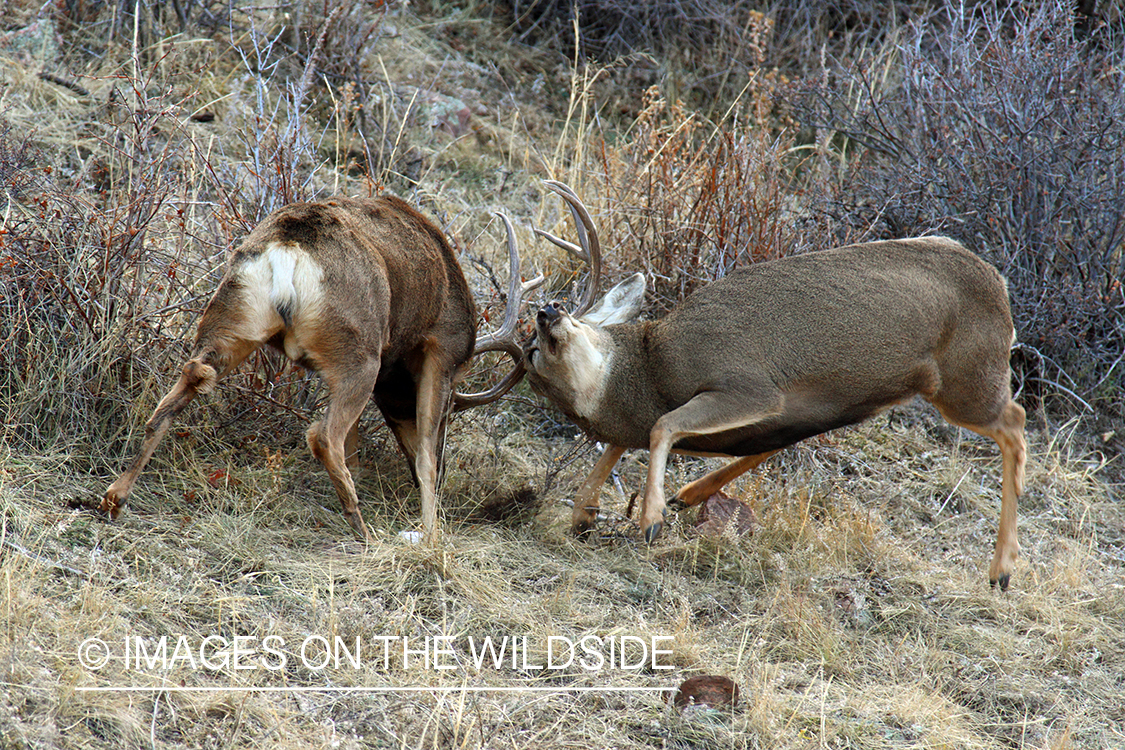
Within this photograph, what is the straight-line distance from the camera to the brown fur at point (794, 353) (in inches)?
198

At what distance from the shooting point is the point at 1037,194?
7551 mm

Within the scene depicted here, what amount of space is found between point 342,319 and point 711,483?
2302 millimetres

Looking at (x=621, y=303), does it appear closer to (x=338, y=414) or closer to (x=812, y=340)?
(x=812, y=340)

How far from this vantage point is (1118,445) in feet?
24.0

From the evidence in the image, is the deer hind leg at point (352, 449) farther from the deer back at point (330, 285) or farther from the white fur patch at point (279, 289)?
the white fur patch at point (279, 289)

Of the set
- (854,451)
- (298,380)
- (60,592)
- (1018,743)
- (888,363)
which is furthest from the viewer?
(854,451)

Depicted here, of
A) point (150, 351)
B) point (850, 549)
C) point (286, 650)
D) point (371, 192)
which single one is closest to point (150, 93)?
point (371, 192)

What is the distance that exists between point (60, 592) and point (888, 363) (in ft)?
12.1

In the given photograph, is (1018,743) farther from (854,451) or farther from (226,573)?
(226,573)

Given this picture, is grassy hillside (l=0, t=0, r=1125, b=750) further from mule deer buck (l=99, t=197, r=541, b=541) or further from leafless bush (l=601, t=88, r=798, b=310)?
mule deer buck (l=99, t=197, r=541, b=541)

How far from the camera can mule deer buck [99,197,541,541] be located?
4.31 m

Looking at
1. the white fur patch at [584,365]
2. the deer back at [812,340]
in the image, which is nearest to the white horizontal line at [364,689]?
the deer back at [812,340]

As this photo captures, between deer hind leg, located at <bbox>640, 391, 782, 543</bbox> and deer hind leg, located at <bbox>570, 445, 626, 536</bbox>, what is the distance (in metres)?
0.72

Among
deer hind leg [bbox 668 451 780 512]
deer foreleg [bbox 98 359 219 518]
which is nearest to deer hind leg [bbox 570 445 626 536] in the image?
deer hind leg [bbox 668 451 780 512]
